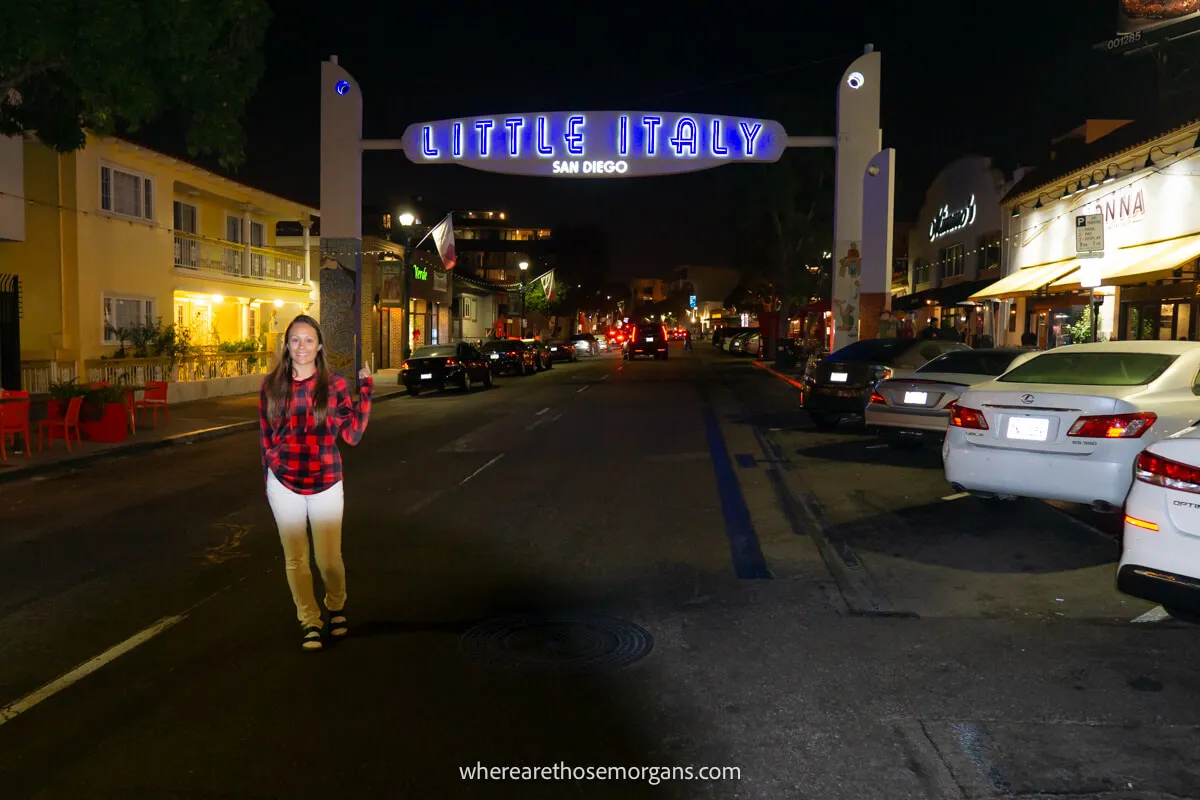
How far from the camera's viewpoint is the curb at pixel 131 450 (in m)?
12.2

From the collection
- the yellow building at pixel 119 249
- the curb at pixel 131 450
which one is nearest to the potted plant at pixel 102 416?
the curb at pixel 131 450

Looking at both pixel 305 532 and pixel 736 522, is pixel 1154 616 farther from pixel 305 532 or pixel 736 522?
pixel 305 532

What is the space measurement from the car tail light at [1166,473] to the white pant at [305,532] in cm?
449

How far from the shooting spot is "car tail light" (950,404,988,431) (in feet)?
28.1

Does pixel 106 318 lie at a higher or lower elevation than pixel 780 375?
higher

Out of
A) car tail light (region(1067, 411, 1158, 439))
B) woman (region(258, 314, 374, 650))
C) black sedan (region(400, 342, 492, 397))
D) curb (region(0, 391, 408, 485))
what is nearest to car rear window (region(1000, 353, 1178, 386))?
car tail light (region(1067, 411, 1158, 439))

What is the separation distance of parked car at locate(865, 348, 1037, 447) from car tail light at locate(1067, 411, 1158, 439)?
4258mm

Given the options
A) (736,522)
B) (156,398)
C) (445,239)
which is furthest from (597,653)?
(445,239)

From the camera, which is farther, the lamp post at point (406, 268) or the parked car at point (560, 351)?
the parked car at point (560, 351)

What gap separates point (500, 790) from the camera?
3.79 m

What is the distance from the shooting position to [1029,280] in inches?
995

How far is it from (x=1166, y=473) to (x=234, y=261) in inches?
1176

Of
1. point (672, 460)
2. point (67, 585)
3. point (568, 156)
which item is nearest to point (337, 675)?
point (67, 585)

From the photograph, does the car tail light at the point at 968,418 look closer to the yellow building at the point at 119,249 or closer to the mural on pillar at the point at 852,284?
the mural on pillar at the point at 852,284
